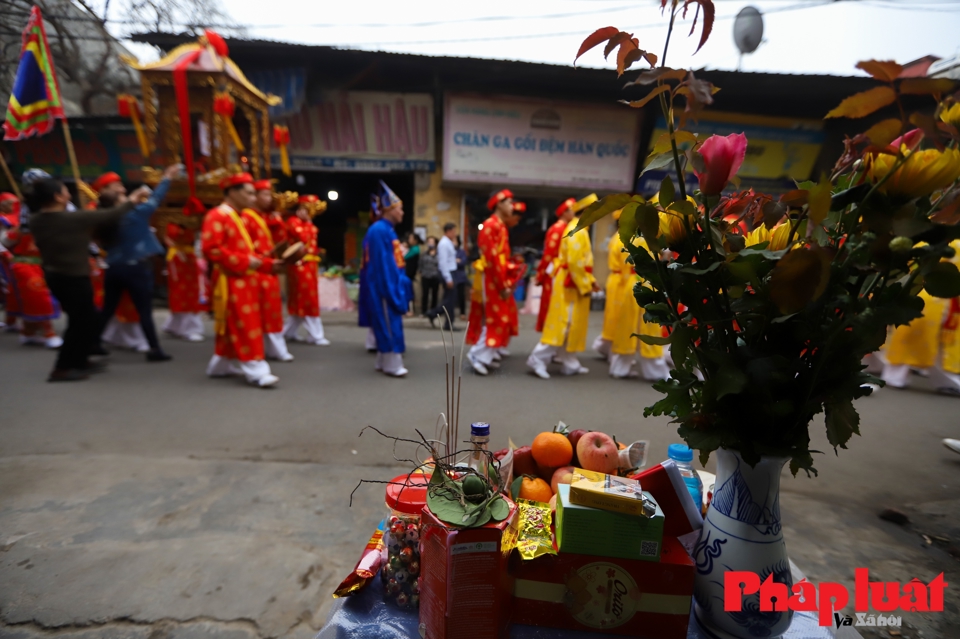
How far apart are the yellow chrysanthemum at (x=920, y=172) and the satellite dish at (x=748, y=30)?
863cm

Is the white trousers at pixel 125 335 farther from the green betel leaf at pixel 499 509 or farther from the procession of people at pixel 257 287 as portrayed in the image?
the green betel leaf at pixel 499 509

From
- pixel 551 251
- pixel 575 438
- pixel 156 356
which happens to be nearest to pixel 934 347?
pixel 551 251

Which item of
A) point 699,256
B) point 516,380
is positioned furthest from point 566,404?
point 699,256

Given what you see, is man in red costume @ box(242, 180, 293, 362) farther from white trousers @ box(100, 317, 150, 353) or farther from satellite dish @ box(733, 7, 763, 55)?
satellite dish @ box(733, 7, 763, 55)

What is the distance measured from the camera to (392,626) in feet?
3.01

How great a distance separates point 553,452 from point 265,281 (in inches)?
180

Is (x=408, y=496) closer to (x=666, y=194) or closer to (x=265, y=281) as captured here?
(x=666, y=194)

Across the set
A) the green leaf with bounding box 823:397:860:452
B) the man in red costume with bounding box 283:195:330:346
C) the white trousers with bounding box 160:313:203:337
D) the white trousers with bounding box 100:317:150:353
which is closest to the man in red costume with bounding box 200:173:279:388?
the man in red costume with bounding box 283:195:330:346

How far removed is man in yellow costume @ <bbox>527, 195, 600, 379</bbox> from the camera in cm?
457

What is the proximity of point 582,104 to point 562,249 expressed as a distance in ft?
17.2

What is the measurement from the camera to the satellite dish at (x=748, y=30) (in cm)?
723

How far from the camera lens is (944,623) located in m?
1.65

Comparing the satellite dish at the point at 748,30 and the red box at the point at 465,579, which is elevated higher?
the satellite dish at the point at 748,30

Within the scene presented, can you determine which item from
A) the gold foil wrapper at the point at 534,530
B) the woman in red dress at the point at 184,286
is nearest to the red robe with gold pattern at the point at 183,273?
the woman in red dress at the point at 184,286
